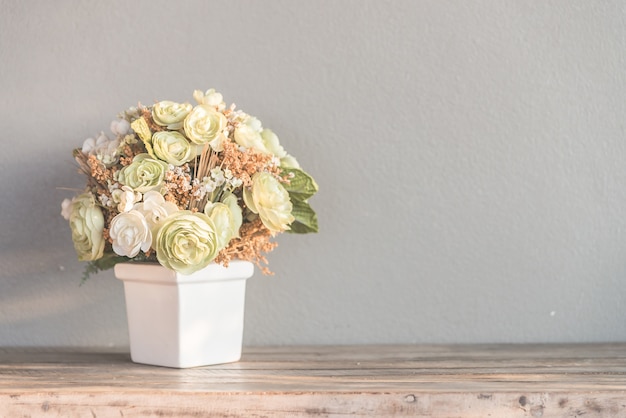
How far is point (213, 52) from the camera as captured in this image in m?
1.37

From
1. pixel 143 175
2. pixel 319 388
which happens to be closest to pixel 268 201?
pixel 143 175

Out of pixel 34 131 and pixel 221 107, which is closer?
pixel 221 107

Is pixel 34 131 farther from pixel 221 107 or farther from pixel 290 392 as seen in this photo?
pixel 290 392

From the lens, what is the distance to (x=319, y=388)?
975 millimetres

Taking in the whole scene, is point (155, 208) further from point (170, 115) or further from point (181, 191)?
point (170, 115)

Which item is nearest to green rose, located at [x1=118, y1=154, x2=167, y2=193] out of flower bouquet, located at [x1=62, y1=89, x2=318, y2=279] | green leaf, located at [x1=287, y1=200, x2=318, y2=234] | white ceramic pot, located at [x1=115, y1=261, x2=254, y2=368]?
flower bouquet, located at [x1=62, y1=89, x2=318, y2=279]

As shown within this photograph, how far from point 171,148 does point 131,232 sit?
148 mm

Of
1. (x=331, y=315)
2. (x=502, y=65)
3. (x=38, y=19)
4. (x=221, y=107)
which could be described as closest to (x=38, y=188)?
(x=38, y=19)

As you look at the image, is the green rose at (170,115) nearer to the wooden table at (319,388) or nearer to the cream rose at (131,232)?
the cream rose at (131,232)

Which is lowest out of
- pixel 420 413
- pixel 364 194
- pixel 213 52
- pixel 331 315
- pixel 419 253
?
pixel 420 413

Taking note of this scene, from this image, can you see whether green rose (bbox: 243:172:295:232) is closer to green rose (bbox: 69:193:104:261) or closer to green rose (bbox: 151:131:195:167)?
green rose (bbox: 151:131:195:167)

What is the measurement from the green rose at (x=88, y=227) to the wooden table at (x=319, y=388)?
0.19 m

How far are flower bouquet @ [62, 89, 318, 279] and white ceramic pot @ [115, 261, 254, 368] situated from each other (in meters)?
0.03

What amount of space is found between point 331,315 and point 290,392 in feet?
1.42
